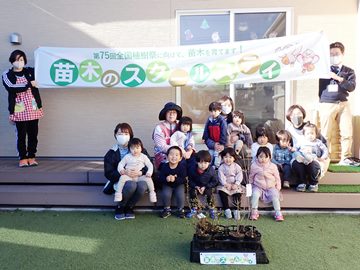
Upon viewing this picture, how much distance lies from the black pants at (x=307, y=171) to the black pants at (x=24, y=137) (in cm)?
363

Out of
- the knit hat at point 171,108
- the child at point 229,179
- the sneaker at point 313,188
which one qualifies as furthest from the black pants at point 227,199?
the knit hat at point 171,108

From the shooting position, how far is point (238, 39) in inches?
215

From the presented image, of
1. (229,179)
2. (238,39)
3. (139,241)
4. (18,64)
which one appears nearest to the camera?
(139,241)

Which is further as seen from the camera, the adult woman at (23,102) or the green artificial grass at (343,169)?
the adult woman at (23,102)

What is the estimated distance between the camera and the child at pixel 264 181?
3.94 m

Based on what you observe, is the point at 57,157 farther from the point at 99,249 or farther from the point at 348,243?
the point at 348,243

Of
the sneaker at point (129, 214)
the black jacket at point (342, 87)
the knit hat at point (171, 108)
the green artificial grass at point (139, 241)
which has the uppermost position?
the black jacket at point (342, 87)

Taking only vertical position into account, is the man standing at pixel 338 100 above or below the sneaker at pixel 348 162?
above

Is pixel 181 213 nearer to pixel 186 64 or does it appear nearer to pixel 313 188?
pixel 313 188

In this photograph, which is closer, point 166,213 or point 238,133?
point 166,213

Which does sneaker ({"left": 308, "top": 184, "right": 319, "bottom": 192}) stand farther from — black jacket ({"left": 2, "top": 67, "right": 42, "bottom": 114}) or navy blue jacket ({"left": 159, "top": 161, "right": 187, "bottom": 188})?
black jacket ({"left": 2, "top": 67, "right": 42, "bottom": 114})

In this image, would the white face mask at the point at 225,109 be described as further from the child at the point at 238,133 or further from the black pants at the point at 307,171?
the black pants at the point at 307,171

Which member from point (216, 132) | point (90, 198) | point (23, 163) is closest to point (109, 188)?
point (90, 198)

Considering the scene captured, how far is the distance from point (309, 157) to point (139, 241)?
222 cm
